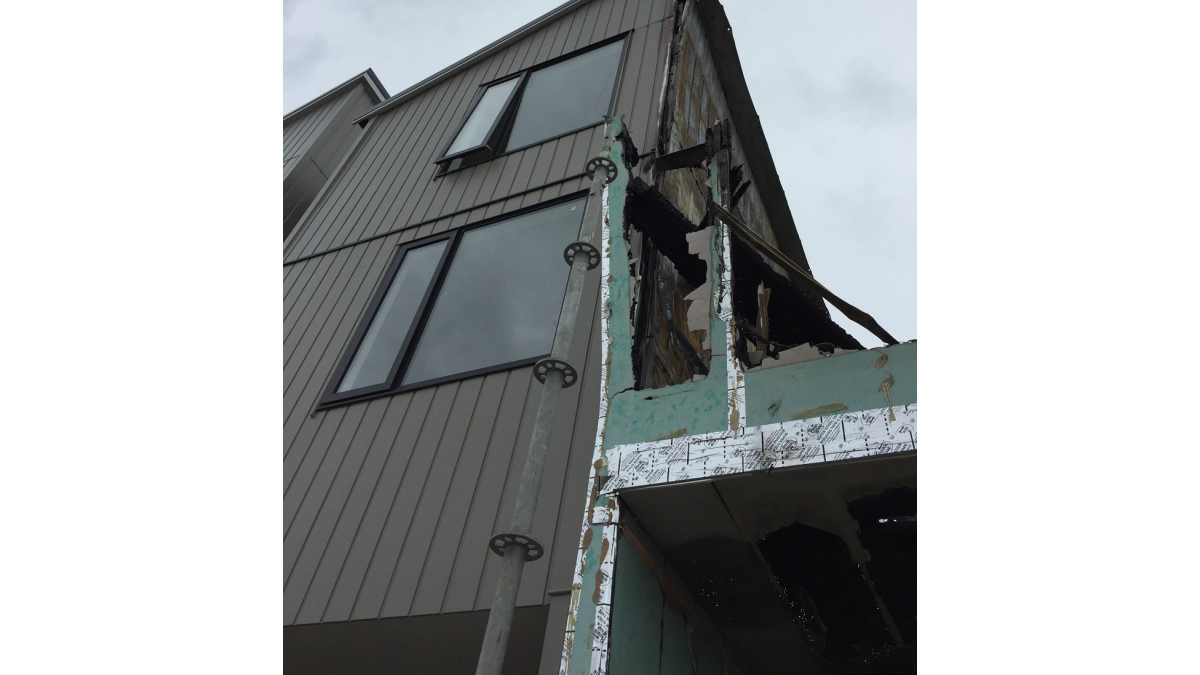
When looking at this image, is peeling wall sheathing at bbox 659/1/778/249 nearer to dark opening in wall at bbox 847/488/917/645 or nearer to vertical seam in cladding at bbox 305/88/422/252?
dark opening in wall at bbox 847/488/917/645

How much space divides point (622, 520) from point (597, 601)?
345 mm

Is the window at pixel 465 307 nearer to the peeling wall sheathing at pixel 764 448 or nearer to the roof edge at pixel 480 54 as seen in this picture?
the peeling wall sheathing at pixel 764 448

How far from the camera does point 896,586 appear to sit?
3.65m

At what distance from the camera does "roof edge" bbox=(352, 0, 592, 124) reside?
9.68 metres

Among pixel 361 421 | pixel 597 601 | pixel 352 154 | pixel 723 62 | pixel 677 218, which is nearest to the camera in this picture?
pixel 597 601

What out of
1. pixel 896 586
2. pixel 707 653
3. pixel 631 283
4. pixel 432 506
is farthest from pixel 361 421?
pixel 896 586

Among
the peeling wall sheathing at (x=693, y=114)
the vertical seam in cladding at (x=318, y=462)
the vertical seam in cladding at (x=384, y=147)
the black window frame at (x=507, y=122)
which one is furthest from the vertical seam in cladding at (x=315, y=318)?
the peeling wall sheathing at (x=693, y=114)

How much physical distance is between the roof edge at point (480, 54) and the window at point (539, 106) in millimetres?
834

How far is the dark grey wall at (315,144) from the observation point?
1177cm

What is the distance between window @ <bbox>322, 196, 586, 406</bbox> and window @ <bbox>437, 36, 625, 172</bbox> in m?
1.23

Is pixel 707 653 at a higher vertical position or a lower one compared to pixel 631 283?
lower

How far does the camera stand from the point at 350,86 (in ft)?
46.5

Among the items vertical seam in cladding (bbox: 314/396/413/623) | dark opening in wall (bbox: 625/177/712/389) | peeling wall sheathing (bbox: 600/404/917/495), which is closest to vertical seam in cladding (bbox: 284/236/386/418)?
vertical seam in cladding (bbox: 314/396/413/623)

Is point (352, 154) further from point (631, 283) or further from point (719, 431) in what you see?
point (719, 431)
